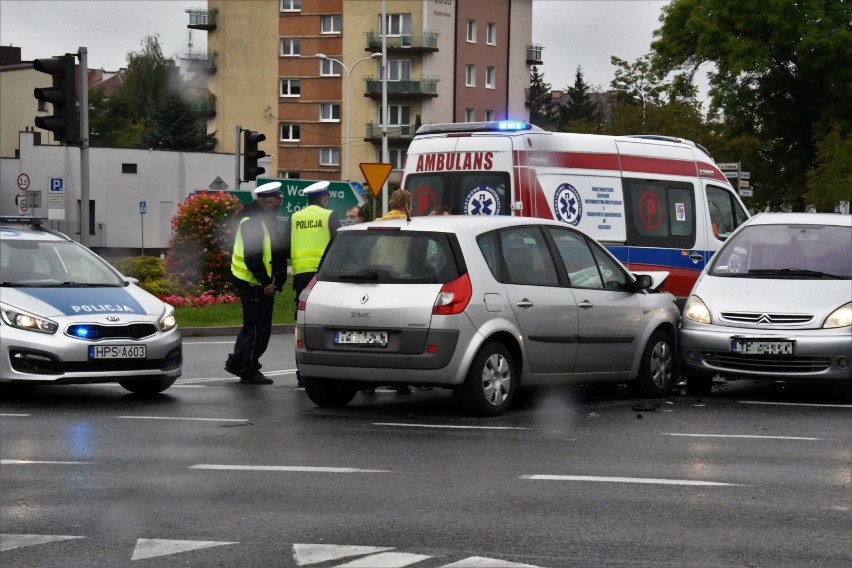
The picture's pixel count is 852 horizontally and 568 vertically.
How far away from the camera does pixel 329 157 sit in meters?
93.4

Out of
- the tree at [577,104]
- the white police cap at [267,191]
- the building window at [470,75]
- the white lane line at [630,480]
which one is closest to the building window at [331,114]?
the building window at [470,75]

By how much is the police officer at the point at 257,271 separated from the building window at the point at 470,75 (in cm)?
7683

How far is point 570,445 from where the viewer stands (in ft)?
34.2

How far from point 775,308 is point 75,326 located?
5.94 meters

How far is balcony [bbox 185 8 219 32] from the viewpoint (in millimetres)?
89375

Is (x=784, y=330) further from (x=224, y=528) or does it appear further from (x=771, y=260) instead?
(x=224, y=528)

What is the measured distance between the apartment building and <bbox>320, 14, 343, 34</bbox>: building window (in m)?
0.06

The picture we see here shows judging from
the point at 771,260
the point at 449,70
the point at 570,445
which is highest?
the point at 449,70

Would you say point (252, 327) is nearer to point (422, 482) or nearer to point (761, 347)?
point (761, 347)

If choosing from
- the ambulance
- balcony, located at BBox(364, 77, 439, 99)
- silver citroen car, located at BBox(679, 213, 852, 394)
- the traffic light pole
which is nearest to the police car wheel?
silver citroen car, located at BBox(679, 213, 852, 394)

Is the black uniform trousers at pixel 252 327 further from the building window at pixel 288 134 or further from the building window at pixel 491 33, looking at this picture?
the building window at pixel 288 134

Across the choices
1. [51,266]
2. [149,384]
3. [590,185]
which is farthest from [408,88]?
[149,384]

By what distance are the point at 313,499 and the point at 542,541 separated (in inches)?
63.2

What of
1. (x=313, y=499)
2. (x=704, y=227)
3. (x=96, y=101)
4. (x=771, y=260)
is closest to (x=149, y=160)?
(x=96, y=101)
